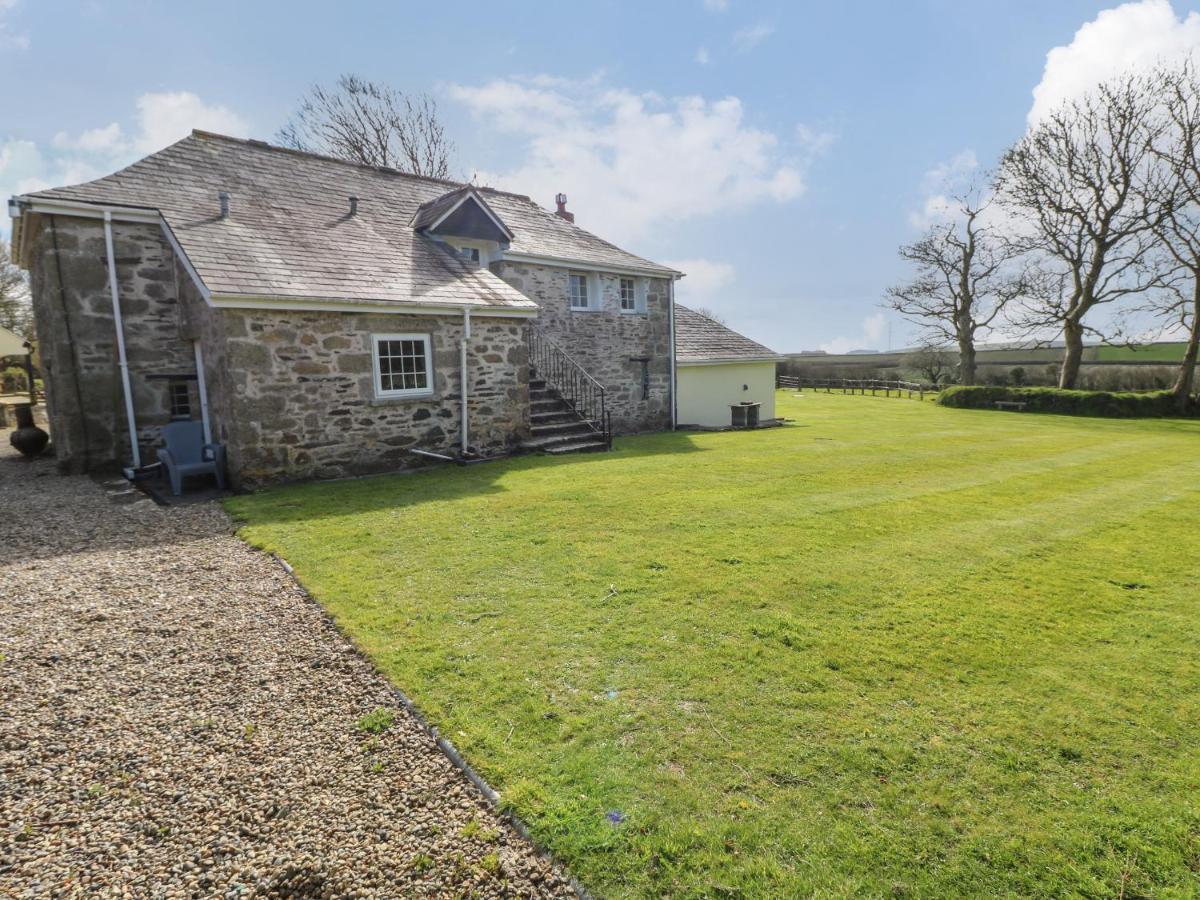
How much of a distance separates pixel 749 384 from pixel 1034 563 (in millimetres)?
17373

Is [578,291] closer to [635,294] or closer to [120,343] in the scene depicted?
[635,294]

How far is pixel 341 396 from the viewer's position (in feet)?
34.4

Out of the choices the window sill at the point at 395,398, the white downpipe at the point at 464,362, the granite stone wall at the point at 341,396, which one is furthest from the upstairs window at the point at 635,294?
the window sill at the point at 395,398

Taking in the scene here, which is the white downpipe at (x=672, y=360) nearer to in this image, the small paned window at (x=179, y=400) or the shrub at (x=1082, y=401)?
the small paned window at (x=179, y=400)

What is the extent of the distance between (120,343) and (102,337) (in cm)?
63

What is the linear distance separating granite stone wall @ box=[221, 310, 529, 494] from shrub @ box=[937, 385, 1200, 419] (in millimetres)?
27638

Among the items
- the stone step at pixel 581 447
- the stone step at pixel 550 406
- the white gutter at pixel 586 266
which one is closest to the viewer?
the stone step at pixel 581 447

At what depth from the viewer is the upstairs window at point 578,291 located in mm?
17562

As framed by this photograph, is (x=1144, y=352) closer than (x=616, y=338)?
No

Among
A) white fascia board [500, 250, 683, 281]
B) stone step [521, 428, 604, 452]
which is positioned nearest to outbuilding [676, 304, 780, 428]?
white fascia board [500, 250, 683, 281]

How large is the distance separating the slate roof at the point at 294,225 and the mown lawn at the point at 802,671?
13.6 feet

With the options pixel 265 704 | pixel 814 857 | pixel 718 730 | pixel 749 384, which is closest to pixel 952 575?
pixel 718 730

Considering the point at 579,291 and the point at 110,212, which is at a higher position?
the point at 110,212

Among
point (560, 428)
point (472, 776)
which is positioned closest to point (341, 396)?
point (560, 428)
